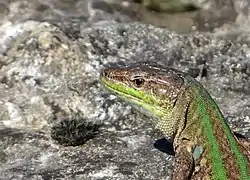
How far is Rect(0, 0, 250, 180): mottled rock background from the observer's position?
21.7 ft

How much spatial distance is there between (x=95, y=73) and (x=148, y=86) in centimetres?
215

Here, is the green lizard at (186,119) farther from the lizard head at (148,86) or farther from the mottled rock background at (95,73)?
the mottled rock background at (95,73)

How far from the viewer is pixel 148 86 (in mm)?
6020

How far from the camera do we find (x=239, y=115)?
732cm

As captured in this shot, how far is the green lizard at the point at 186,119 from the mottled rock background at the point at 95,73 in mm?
611

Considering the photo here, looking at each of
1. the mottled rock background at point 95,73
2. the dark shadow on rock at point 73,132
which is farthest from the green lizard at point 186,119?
the dark shadow on rock at point 73,132

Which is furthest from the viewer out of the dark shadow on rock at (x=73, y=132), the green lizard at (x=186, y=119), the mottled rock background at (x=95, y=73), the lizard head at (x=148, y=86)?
the dark shadow on rock at (x=73, y=132)

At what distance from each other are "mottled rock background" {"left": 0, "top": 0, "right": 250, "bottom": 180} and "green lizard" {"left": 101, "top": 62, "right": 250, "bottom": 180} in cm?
61

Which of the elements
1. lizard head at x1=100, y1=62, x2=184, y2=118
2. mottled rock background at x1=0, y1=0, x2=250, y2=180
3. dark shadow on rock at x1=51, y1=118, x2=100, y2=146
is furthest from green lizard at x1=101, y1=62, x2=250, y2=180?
dark shadow on rock at x1=51, y1=118, x2=100, y2=146

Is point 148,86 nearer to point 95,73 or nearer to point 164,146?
point 164,146

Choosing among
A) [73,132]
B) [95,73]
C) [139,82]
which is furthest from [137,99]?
[95,73]

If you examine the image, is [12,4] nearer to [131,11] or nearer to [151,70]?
[131,11]

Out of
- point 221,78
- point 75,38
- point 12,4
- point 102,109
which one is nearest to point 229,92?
point 221,78

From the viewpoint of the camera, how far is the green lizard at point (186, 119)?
17.7 ft
